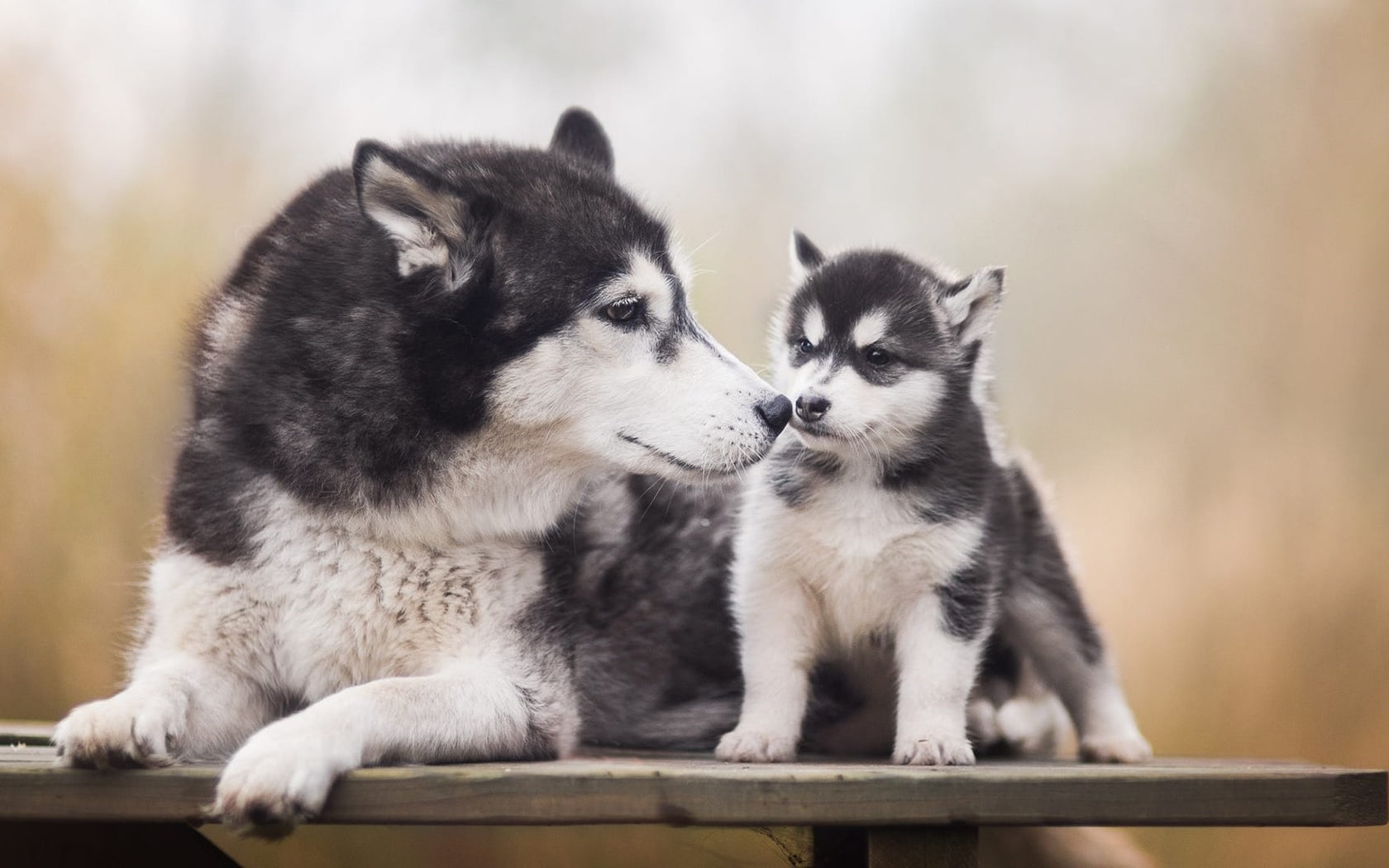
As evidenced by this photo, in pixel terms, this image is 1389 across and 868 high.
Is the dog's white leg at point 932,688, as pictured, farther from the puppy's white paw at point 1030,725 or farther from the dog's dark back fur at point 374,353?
the dog's dark back fur at point 374,353

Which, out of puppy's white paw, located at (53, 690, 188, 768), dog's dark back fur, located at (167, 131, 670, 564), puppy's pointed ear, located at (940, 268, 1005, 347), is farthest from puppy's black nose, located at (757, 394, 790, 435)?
puppy's white paw, located at (53, 690, 188, 768)

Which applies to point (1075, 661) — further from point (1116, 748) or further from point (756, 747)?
point (756, 747)

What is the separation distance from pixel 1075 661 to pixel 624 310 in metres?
1.17

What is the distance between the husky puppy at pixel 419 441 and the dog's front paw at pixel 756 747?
0.92 ft

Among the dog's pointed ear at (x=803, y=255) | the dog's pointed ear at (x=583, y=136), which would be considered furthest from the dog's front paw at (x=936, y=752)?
the dog's pointed ear at (x=583, y=136)

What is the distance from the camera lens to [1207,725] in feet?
11.9

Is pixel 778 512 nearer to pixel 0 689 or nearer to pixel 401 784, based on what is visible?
pixel 401 784

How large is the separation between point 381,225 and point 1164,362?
264 cm

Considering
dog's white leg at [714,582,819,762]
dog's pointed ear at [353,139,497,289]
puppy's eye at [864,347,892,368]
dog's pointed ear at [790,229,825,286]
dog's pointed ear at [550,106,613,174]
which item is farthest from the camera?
dog's pointed ear at [550,106,613,174]

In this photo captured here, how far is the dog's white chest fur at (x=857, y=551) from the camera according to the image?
2.26m

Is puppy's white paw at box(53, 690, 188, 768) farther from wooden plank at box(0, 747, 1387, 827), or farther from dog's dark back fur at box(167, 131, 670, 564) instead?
dog's dark back fur at box(167, 131, 670, 564)

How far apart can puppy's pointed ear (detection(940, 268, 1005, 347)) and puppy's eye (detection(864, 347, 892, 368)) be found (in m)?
0.17

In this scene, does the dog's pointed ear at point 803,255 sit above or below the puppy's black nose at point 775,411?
above

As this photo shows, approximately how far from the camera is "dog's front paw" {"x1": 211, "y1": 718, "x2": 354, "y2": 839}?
1619mm
